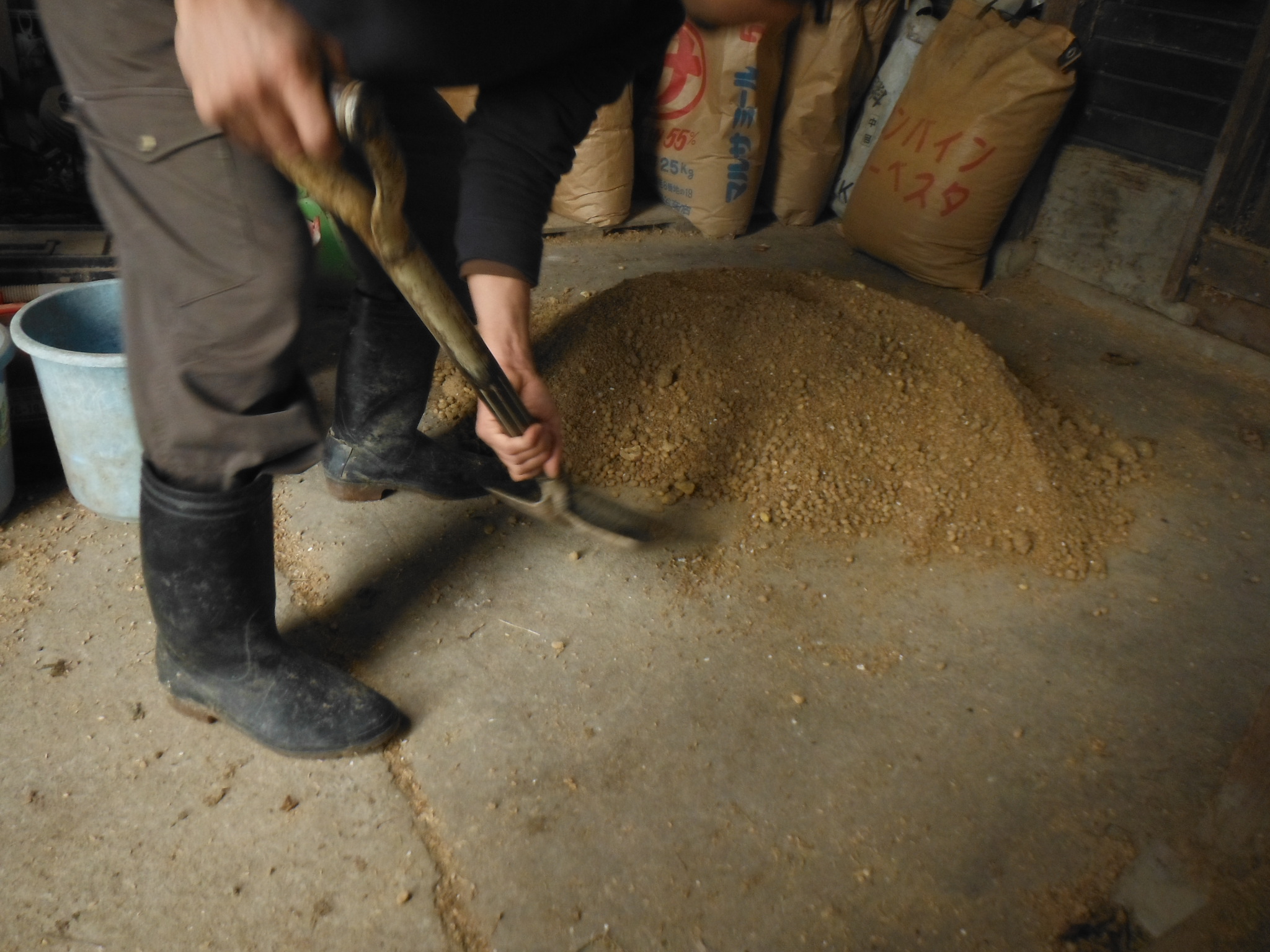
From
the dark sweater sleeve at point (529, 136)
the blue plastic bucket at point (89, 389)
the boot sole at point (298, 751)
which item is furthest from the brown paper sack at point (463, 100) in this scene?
the boot sole at point (298, 751)

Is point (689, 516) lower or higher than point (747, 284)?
lower

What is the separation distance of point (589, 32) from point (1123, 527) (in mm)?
1401

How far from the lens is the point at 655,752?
132cm

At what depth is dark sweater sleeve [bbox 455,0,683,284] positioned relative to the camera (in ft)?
3.98

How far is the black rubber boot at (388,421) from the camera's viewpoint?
164 cm

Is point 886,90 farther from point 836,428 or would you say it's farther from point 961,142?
point 836,428

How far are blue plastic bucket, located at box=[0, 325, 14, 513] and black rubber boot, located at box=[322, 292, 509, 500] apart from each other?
1.70 ft

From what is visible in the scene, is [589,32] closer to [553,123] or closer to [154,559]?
[553,123]

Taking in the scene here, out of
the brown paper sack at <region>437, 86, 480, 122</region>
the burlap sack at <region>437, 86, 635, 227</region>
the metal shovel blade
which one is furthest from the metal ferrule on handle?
the burlap sack at <region>437, 86, 635, 227</region>

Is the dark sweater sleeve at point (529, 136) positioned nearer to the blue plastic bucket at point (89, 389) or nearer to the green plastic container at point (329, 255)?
the blue plastic bucket at point (89, 389)

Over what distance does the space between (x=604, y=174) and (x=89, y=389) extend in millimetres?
1979

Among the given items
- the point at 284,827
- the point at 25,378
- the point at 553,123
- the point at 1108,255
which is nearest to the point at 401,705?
the point at 284,827

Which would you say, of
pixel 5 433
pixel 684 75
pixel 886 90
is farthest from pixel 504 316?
pixel 886 90

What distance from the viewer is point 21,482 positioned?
179 centimetres
